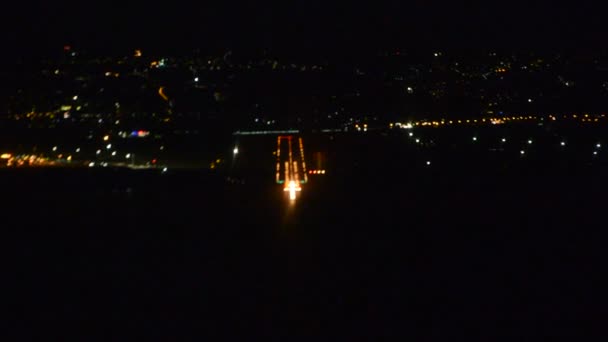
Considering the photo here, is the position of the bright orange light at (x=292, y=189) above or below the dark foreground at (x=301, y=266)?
below

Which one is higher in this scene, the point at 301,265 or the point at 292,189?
the point at 301,265

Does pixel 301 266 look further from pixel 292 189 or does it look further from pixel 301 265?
pixel 292 189

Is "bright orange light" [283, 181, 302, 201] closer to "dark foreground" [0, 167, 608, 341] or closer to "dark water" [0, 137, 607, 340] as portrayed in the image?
"dark water" [0, 137, 607, 340]

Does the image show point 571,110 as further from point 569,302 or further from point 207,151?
point 569,302

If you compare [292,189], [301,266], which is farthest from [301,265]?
[292,189]

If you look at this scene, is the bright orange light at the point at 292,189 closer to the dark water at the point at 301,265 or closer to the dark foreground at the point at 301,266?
the dark water at the point at 301,265

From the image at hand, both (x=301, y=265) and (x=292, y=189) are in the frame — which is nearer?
(x=301, y=265)

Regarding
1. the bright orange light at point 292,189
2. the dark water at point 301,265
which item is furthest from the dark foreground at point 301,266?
the bright orange light at point 292,189
